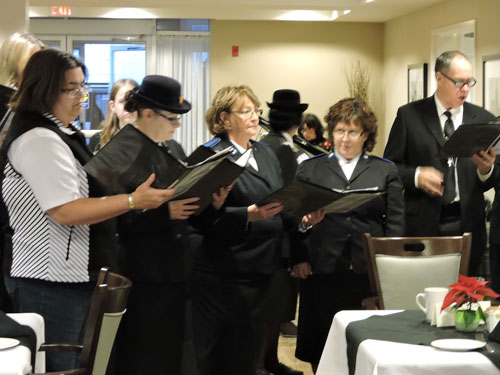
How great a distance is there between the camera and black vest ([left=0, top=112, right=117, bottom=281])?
9.34ft

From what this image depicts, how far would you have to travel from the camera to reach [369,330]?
2.76 metres

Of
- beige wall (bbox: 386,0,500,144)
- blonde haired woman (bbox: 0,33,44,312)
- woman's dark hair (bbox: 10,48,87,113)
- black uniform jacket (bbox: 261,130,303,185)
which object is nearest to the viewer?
woman's dark hair (bbox: 10,48,87,113)

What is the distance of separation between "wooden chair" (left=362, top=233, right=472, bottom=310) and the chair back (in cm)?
133

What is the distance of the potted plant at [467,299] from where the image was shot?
268 cm

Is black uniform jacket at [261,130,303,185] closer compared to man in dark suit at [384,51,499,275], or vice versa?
man in dark suit at [384,51,499,275]

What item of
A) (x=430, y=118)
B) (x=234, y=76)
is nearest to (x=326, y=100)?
(x=234, y=76)

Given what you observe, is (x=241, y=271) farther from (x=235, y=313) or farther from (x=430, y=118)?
(x=430, y=118)

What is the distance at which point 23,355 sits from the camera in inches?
92.3

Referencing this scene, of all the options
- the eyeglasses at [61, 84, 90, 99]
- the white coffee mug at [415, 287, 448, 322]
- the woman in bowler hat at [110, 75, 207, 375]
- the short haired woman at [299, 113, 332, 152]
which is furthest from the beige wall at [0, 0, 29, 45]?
the white coffee mug at [415, 287, 448, 322]

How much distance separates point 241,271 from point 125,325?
543 mm

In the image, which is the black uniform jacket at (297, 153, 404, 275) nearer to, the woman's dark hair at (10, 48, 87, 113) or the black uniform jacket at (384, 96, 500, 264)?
the black uniform jacket at (384, 96, 500, 264)

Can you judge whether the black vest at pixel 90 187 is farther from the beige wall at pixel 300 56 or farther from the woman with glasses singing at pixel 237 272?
the beige wall at pixel 300 56

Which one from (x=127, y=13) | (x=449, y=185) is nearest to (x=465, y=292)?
(x=449, y=185)

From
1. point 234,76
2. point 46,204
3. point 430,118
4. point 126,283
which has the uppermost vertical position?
point 234,76
